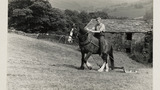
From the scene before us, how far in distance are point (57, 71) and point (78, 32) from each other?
0.66 meters

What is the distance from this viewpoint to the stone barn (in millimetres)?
5418

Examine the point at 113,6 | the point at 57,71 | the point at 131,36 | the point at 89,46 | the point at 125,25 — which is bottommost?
the point at 57,71

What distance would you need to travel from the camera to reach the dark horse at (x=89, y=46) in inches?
209

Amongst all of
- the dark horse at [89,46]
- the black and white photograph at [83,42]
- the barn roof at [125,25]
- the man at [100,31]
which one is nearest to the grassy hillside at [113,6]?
the black and white photograph at [83,42]

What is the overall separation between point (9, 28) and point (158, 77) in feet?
7.77

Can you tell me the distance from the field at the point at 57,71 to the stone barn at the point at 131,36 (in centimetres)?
12

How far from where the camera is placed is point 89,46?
5.40 metres

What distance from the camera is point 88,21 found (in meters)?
→ 5.36

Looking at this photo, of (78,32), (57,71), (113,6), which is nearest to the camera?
(57,71)

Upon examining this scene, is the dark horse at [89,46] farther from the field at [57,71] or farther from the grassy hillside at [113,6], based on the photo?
the grassy hillside at [113,6]

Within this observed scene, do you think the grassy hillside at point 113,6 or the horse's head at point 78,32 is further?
the grassy hillside at point 113,6

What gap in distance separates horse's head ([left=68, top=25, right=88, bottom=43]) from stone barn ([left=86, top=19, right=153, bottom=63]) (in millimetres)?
151

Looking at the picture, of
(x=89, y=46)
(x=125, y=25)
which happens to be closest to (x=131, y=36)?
(x=125, y=25)

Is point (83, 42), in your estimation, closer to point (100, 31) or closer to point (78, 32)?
point (78, 32)
